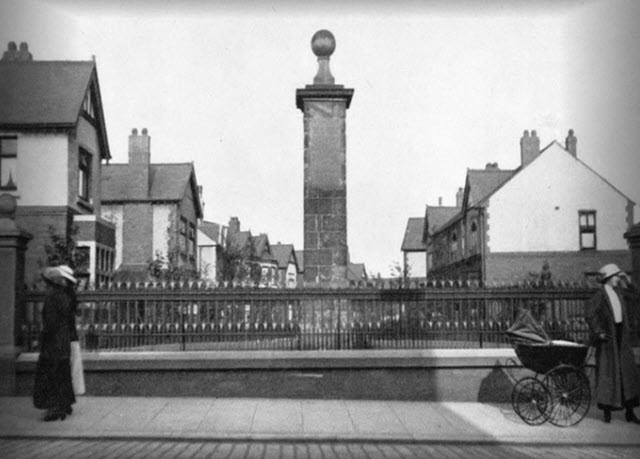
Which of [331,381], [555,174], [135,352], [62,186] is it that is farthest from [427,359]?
[555,174]

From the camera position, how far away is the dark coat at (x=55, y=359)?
9242 mm

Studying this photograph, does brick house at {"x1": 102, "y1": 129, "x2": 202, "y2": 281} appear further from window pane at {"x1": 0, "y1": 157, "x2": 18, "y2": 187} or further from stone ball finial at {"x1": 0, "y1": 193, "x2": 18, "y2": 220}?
stone ball finial at {"x1": 0, "y1": 193, "x2": 18, "y2": 220}

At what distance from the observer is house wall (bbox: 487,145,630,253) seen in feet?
123

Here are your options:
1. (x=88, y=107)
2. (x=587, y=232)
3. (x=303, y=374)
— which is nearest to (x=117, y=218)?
(x=88, y=107)

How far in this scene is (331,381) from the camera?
35.4 feet

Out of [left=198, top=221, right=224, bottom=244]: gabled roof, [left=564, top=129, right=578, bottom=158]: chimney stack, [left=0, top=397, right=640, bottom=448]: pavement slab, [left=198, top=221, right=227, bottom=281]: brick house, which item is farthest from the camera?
[left=198, top=221, right=224, bottom=244]: gabled roof

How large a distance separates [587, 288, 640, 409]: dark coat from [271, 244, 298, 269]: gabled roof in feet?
260

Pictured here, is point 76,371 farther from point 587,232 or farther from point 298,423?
point 587,232

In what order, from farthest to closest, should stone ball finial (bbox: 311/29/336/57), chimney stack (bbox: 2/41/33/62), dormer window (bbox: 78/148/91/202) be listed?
chimney stack (bbox: 2/41/33/62), dormer window (bbox: 78/148/91/202), stone ball finial (bbox: 311/29/336/57)

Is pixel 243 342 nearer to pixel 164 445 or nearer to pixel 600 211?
pixel 164 445

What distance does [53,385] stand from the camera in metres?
9.25

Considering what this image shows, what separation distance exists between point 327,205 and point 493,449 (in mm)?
5684

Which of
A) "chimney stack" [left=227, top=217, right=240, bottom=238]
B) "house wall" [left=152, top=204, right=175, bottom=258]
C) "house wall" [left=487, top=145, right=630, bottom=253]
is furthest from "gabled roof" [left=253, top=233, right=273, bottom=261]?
"house wall" [left=487, top=145, right=630, bottom=253]

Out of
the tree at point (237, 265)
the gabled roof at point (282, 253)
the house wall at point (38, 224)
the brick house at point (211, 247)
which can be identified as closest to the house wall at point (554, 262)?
the tree at point (237, 265)
